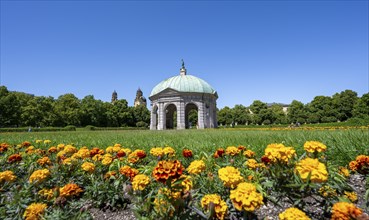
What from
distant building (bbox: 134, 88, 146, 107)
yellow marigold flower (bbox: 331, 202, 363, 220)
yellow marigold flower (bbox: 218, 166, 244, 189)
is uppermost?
distant building (bbox: 134, 88, 146, 107)

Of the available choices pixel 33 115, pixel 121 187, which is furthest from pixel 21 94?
pixel 121 187

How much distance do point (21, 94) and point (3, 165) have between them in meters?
64.1

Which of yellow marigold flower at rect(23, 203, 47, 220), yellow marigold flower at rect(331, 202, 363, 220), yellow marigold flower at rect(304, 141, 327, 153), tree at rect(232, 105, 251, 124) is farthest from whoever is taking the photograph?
tree at rect(232, 105, 251, 124)

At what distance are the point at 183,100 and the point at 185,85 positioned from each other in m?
3.11

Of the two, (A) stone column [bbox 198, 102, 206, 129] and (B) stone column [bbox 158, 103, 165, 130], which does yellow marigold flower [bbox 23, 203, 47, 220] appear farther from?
(A) stone column [bbox 198, 102, 206, 129]

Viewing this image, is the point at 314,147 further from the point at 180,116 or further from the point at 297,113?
the point at 297,113

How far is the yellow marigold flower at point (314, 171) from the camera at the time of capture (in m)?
2.19

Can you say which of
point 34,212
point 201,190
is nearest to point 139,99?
point 201,190

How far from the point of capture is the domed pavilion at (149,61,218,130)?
125 feet

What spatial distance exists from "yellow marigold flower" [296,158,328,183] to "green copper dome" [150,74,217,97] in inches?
1423

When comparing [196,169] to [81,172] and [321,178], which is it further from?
[81,172]

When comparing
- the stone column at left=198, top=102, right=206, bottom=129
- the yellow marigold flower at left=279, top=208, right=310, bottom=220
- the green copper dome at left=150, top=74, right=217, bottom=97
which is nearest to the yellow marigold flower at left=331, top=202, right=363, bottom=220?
the yellow marigold flower at left=279, top=208, right=310, bottom=220

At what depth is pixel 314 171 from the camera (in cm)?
222

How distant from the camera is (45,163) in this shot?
4.52 meters
